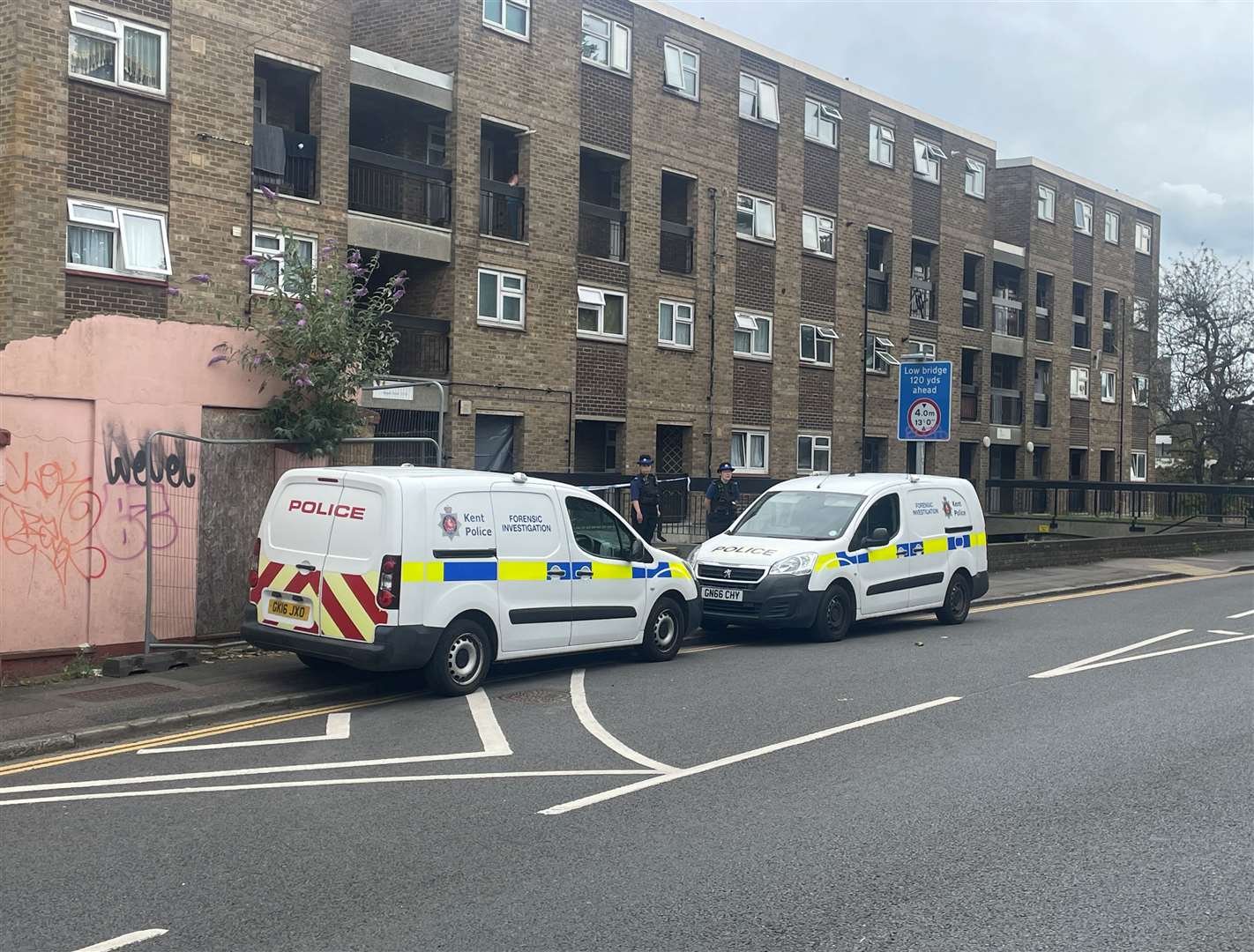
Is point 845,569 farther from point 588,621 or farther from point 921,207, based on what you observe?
point 921,207

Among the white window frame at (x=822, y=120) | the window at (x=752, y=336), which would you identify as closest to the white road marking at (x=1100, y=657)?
the window at (x=752, y=336)

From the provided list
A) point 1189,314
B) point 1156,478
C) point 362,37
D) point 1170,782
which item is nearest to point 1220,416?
point 1189,314

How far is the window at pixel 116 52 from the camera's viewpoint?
18.3 m

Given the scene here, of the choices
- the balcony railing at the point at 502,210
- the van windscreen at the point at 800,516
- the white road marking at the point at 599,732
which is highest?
the balcony railing at the point at 502,210

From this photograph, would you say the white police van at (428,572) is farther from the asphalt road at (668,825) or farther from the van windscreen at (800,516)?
the van windscreen at (800,516)

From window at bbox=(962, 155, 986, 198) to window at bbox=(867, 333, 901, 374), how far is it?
6.68 m

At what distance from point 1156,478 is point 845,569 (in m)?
44.7

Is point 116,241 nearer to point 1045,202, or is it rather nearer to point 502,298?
point 502,298

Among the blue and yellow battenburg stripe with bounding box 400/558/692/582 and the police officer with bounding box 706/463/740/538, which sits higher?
the police officer with bounding box 706/463/740/538

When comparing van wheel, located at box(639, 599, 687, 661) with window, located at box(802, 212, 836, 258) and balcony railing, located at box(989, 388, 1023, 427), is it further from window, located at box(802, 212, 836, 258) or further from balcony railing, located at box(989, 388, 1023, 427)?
balcony railing, located at box(989, 388, 1023, 427)

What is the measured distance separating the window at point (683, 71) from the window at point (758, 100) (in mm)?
1628

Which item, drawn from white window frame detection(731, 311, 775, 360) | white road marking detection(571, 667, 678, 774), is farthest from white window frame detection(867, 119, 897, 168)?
white road marking detection(571, 667, 678, 774)

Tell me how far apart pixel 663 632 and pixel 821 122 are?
23373 mm

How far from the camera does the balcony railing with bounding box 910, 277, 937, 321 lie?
36500mm
